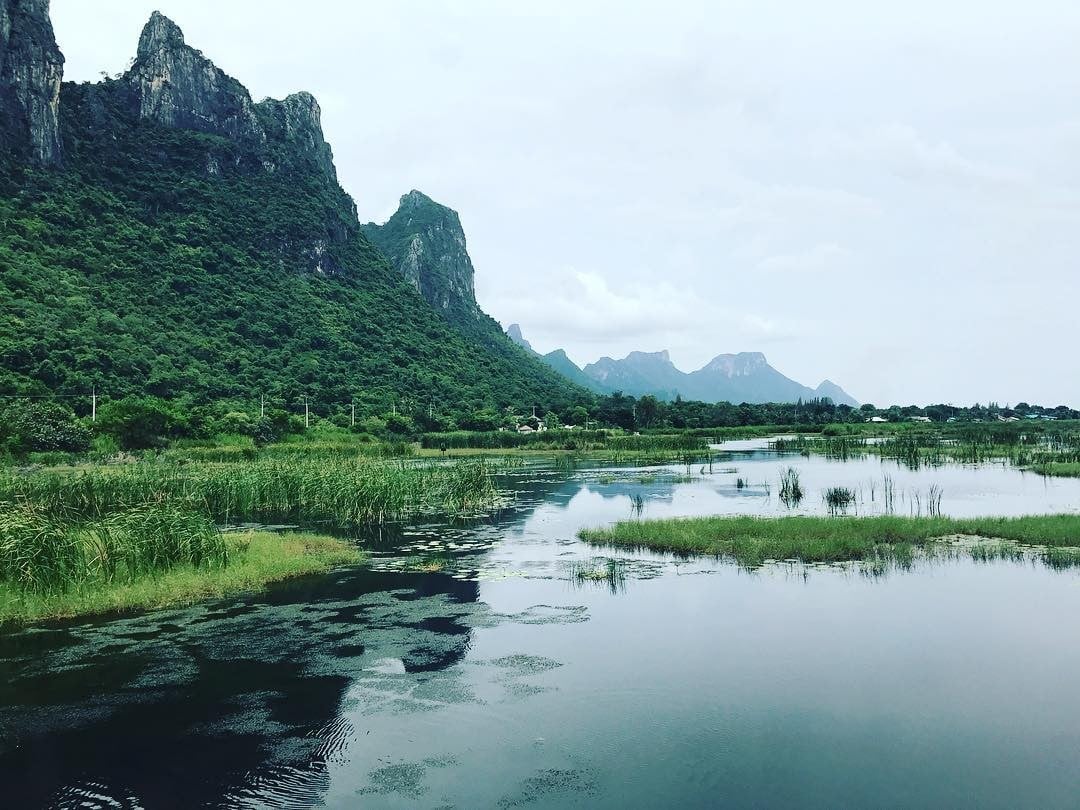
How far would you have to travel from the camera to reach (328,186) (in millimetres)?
170250

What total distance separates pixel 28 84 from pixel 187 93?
1486 inches

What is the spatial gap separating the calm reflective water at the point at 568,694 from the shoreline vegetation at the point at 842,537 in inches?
55.0

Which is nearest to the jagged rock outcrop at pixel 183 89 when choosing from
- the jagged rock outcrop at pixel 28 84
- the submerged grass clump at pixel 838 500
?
the jagged rock outcrop at pixel 28 84

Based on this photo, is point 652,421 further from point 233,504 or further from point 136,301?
point 233,504

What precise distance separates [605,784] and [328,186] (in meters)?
176

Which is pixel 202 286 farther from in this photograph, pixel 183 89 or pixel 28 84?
pixel 183 89

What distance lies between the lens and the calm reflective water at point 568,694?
32.6ft

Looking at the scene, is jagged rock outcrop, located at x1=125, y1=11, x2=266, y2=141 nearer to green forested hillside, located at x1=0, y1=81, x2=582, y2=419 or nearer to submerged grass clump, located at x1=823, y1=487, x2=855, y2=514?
green forested hillside, located at x1=0, y1=81, x2=582, y2=419

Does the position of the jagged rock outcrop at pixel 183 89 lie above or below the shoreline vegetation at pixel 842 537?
above

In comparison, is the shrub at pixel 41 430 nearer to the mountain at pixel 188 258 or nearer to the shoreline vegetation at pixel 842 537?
the mountain at pixel 188 258

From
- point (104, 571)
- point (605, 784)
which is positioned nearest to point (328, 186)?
point (104, 571)

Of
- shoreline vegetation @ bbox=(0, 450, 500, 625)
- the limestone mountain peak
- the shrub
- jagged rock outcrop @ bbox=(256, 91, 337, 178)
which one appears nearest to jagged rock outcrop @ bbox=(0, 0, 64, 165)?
the limestone mountain peak

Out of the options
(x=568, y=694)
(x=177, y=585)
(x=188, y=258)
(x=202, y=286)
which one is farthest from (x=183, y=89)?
(x=568, y=694)

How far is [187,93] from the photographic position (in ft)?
474
